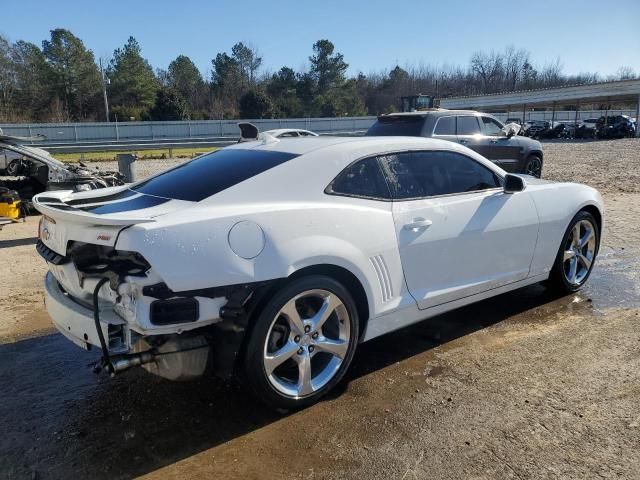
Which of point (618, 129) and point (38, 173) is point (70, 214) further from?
point (618, 129)

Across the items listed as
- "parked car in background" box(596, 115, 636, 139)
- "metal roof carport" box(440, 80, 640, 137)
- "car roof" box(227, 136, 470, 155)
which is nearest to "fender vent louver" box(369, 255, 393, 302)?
"car roof" box(227, 136, 470, 155)

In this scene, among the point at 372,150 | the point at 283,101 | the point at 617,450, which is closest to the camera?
the point at 617,450

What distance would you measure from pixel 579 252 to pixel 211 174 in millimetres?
3690

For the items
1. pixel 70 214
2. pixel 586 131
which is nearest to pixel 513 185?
pixel 70 214

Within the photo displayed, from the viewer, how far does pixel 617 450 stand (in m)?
2.80

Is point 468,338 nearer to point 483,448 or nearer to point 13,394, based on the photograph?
point 483,448

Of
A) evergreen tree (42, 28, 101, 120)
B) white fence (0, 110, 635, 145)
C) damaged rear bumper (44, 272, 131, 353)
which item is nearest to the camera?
damaged rear bumper (44, 272, 131, 353)

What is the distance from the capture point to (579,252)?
5.19 m

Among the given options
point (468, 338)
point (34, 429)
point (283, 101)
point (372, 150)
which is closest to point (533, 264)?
point (468, 338)

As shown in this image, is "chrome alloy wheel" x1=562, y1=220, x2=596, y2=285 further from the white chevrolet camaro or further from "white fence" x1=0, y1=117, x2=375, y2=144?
"white fence" x1=0, y1=117, x2=375, y2=144

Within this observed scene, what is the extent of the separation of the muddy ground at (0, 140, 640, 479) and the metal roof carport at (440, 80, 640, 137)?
4121 cm

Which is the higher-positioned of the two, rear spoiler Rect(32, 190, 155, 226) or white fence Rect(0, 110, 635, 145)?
white fence Rect(0, 110, 635, 145)

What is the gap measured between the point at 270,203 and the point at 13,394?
2.13 m

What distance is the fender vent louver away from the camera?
11.2 ft
